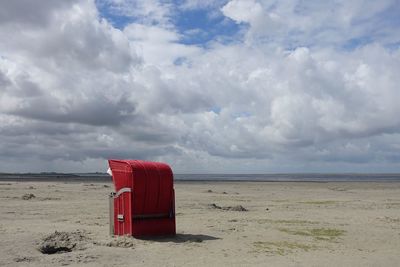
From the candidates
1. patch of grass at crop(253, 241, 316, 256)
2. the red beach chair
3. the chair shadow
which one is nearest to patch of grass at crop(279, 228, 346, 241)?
patch of grass at crop(253, 241, 316, 256)

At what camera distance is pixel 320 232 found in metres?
16.4

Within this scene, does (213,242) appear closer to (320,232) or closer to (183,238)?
(183,238)

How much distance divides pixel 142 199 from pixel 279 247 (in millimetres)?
4135

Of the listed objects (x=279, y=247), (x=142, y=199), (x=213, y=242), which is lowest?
(x=279, y=247)

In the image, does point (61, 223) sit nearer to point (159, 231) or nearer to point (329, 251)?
point (159, 231)

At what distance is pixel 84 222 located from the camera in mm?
18281

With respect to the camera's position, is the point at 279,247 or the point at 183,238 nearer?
the point at 279,247

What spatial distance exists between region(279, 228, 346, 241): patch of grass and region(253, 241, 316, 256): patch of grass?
173 cm

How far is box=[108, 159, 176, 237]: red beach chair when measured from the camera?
544 inches

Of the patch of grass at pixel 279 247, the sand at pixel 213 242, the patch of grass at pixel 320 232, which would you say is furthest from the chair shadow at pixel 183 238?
the patch of grass at pixel 320 232

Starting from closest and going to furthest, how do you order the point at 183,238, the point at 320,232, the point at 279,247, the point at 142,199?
A: the point at 279,247 → the point at 142,199 → the point at 183,238 → the point at 320,232

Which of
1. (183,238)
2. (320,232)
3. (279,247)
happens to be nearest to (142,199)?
(183,238)

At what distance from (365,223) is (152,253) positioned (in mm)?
10708

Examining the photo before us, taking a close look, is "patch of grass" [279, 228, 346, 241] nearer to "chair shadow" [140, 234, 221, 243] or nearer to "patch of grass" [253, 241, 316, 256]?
"patch of grass" [253, 241, 316, 256]
